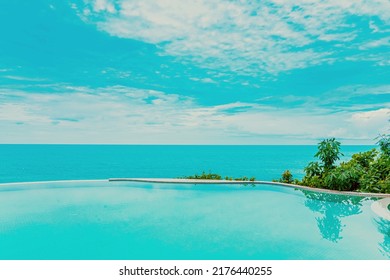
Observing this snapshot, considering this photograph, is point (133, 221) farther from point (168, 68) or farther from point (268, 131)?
point (268, 131)

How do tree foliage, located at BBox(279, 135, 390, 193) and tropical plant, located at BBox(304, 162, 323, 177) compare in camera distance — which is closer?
tree foliage, located at BBox(279, 135, 390, 193)

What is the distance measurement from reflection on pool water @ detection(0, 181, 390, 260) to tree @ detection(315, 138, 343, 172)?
146cm

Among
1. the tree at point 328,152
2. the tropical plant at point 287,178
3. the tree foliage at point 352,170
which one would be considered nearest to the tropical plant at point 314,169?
the tree foliage at point 352,170

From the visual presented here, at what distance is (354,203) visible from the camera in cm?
871

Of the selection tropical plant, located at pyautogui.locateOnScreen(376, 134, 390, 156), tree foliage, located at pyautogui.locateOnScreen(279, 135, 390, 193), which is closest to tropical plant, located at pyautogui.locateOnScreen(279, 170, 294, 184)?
tree foliage, located at pyautogui.locateOnScreen(279, 135, 390, 193)

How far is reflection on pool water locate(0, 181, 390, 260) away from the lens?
5.35m

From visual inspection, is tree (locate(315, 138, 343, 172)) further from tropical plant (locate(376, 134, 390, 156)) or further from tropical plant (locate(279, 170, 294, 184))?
tropical plant (locate(279, 170, 294, 184))

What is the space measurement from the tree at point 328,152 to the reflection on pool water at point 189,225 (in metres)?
1.46

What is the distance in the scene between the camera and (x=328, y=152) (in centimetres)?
1062

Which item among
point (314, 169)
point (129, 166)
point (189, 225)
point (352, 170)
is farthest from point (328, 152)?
point (129, 166)

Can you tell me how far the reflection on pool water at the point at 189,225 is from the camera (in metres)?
5.35
